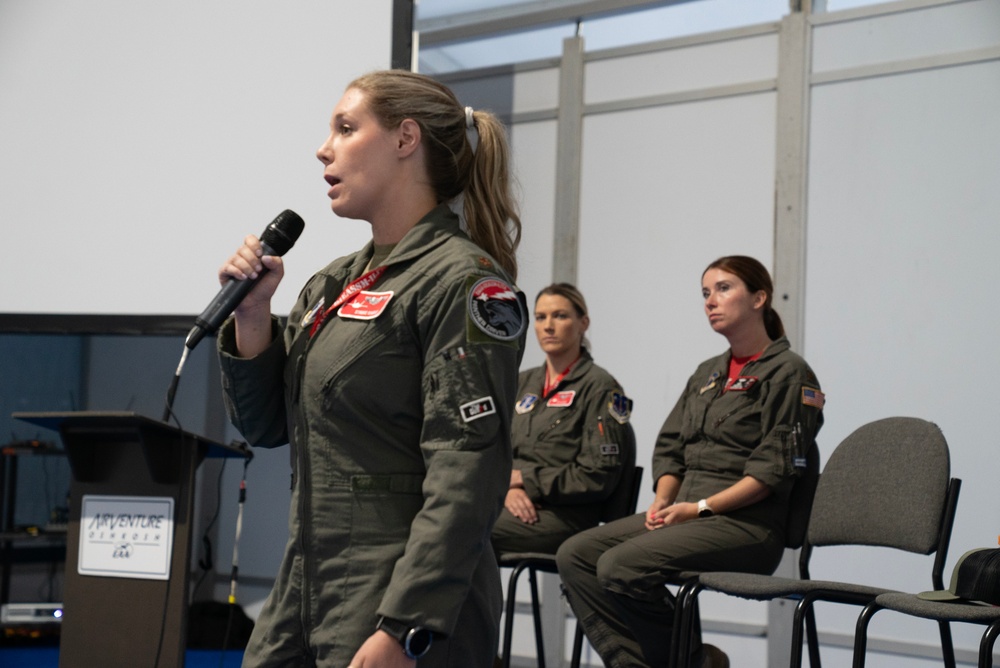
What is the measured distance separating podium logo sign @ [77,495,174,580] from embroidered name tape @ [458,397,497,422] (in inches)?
63.4

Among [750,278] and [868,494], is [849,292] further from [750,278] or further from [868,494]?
[868,494]

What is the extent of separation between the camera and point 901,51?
3639 millimetres

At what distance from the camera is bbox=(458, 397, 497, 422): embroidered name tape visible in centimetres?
114

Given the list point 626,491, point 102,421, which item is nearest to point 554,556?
point 626,491

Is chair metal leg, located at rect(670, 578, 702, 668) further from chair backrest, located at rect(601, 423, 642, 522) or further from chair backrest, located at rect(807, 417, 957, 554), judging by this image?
chair backrest, located at rect(601, 423, 642, 522)

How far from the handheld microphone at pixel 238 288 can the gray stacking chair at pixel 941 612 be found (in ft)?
4.38

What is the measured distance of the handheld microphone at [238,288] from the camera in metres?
1.31

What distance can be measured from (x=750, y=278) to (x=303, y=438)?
6.72 feet

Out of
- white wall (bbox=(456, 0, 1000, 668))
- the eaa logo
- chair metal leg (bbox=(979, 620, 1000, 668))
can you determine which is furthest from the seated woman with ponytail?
the eaa logo

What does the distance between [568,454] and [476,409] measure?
2.10m

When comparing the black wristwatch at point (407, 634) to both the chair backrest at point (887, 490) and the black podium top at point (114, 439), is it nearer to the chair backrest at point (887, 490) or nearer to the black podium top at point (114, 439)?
the black podium top at point (114, 439)

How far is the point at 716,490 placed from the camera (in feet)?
9.25

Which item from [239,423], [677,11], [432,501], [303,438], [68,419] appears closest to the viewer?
[432,501]

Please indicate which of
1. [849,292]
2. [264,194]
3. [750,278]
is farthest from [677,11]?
[264,194]
